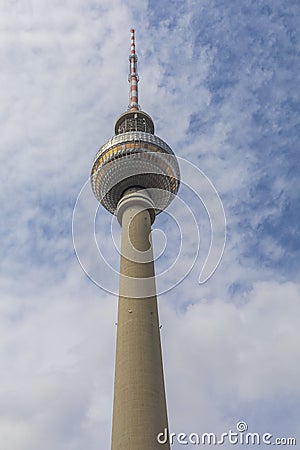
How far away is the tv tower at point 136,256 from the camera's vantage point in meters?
46.3

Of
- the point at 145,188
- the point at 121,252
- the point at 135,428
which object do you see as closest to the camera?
the point at 135,428

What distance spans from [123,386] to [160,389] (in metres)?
3.40

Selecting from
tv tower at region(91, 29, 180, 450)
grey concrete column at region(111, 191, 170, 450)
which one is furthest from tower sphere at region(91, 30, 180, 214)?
grey concrete column at region(111, 191, 170, 450)

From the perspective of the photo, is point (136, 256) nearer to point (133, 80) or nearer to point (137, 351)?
point (137, 351)

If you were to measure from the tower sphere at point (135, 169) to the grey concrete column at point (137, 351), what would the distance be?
5899 millimetres

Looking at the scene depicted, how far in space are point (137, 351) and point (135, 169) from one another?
2602 centimetres

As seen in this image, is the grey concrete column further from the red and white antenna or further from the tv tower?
the red and white antenna

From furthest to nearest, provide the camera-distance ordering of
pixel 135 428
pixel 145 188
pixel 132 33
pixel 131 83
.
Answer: pixel 132 33
pixel 131 83
pixel 145 188
pixel 135 428

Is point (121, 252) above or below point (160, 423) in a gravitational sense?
above

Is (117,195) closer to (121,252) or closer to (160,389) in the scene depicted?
(121,252)

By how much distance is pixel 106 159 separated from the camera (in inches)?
2724

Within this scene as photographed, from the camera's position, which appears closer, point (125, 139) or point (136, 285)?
point (136, 285)

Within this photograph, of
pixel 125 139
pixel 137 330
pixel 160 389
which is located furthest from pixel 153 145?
pixel 160 389

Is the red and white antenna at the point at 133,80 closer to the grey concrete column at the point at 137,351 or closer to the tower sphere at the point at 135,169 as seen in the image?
the tower sphere at the point at 135,169
